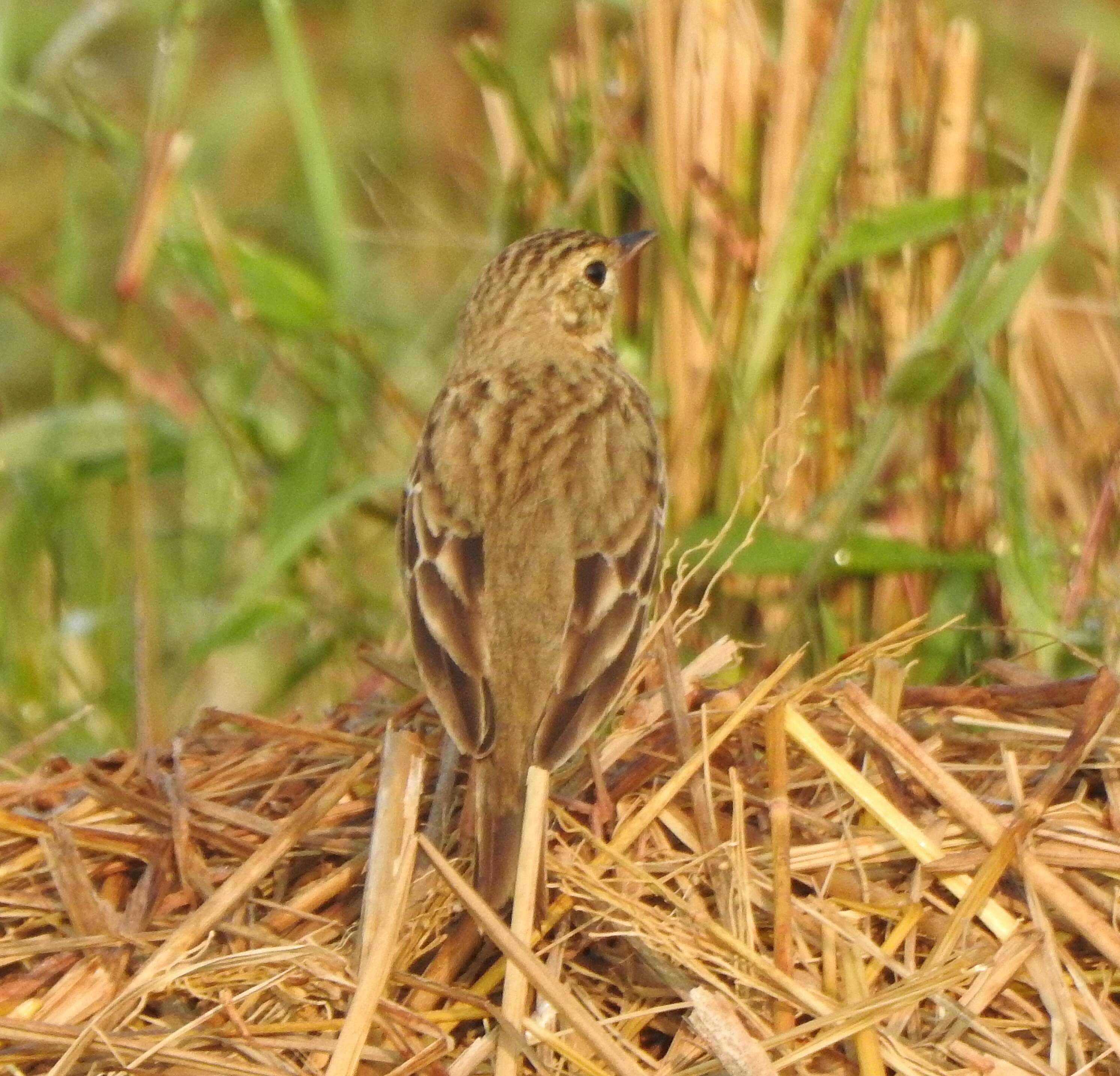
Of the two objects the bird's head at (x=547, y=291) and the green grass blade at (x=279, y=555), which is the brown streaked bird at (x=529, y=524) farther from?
the green grass blade at (x=279, y=555)

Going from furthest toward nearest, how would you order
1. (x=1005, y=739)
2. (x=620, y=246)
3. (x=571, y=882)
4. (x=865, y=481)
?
(x=620, y=246) < (x=865, y=481) < (x=1005, y=739) < (x=571, y=882)

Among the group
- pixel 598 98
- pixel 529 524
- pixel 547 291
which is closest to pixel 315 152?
pixel 598 98

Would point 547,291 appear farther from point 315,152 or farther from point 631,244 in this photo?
point 315,152

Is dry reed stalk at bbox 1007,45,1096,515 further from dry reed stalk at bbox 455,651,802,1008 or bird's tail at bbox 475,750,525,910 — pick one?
bird's tail at bbox 475,750,525,910

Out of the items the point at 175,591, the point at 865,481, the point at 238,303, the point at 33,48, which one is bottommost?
the point at 175,591

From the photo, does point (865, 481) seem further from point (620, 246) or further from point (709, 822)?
point (709, 822)

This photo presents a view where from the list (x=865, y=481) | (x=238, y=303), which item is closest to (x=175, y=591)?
(x=238, y=303)

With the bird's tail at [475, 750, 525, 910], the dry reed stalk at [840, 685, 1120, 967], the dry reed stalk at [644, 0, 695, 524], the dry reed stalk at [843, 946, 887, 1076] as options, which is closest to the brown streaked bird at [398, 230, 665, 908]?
the bird's tail at [475, 750, 525, 910]
